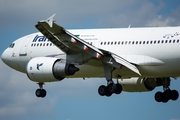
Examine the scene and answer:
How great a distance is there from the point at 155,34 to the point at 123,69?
347cm

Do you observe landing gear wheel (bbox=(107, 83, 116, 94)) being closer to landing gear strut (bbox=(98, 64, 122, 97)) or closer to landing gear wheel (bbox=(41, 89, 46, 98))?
landing gear strut (bbox=(98, 64, 122, 97))

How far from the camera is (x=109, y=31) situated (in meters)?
37.4

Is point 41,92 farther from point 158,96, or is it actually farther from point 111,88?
point 158,96

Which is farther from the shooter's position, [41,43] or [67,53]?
[41,43]

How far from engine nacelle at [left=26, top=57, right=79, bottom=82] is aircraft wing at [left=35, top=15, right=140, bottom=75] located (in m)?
1.07

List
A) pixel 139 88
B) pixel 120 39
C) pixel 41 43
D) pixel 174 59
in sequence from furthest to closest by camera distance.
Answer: pixel 139 88, pixel 41 43, pixel 120 39, pixel 174 59

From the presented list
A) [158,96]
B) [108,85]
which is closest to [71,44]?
[108,85]

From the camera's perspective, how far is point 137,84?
136 ft

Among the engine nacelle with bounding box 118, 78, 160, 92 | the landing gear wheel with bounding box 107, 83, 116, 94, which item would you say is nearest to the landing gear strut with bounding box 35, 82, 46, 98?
the landing gear wheel with bounding box 107, 83, 116, 94

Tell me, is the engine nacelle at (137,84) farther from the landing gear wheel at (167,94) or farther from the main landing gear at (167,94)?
the landing gear wheel at (167,94)

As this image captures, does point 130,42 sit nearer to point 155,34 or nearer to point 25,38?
point 155,34

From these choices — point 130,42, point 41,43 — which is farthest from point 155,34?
point 41,43

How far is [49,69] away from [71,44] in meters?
2.60

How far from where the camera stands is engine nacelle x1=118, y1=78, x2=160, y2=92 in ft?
136
